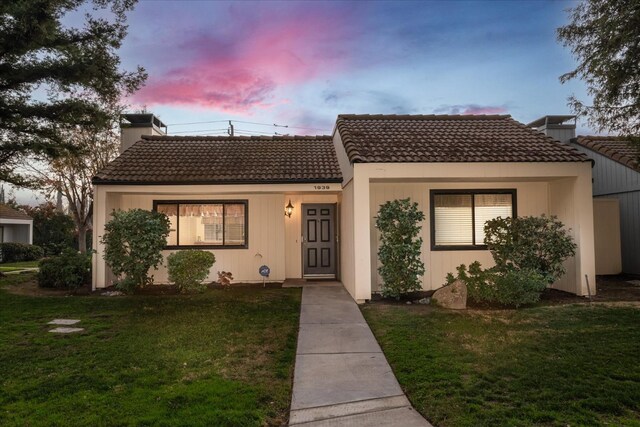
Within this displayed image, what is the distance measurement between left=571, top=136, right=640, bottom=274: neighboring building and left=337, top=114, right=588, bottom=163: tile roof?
340cm

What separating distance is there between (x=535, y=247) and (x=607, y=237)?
4.87 metres

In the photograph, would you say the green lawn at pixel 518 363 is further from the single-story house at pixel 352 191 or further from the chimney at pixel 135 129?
the chimney at pixel 135 129

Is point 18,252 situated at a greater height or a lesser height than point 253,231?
lesser

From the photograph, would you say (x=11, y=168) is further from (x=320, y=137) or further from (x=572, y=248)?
(x=572, y=248)

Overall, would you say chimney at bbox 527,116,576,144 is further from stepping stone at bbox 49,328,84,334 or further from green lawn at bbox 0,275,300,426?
stepping stone at bbox 49,328,84,334

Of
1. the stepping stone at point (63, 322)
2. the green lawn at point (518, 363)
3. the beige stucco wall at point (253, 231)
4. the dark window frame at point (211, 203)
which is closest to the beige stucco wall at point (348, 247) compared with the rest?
the beige stucco wall at point (253, 231)

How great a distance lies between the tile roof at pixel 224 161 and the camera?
10.3 meters

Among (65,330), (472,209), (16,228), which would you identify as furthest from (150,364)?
(16,228)

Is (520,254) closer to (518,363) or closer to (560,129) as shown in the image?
(518,363)

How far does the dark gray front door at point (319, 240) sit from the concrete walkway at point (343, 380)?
485 cm

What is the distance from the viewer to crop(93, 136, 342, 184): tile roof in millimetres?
10336

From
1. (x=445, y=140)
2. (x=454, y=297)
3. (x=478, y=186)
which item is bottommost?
(x=454, y=297)

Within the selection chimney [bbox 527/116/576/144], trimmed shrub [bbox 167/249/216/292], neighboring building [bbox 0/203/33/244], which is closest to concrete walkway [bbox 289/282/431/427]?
trimmed shrub [bbox 167/249/216/292]

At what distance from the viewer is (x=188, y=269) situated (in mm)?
9570
